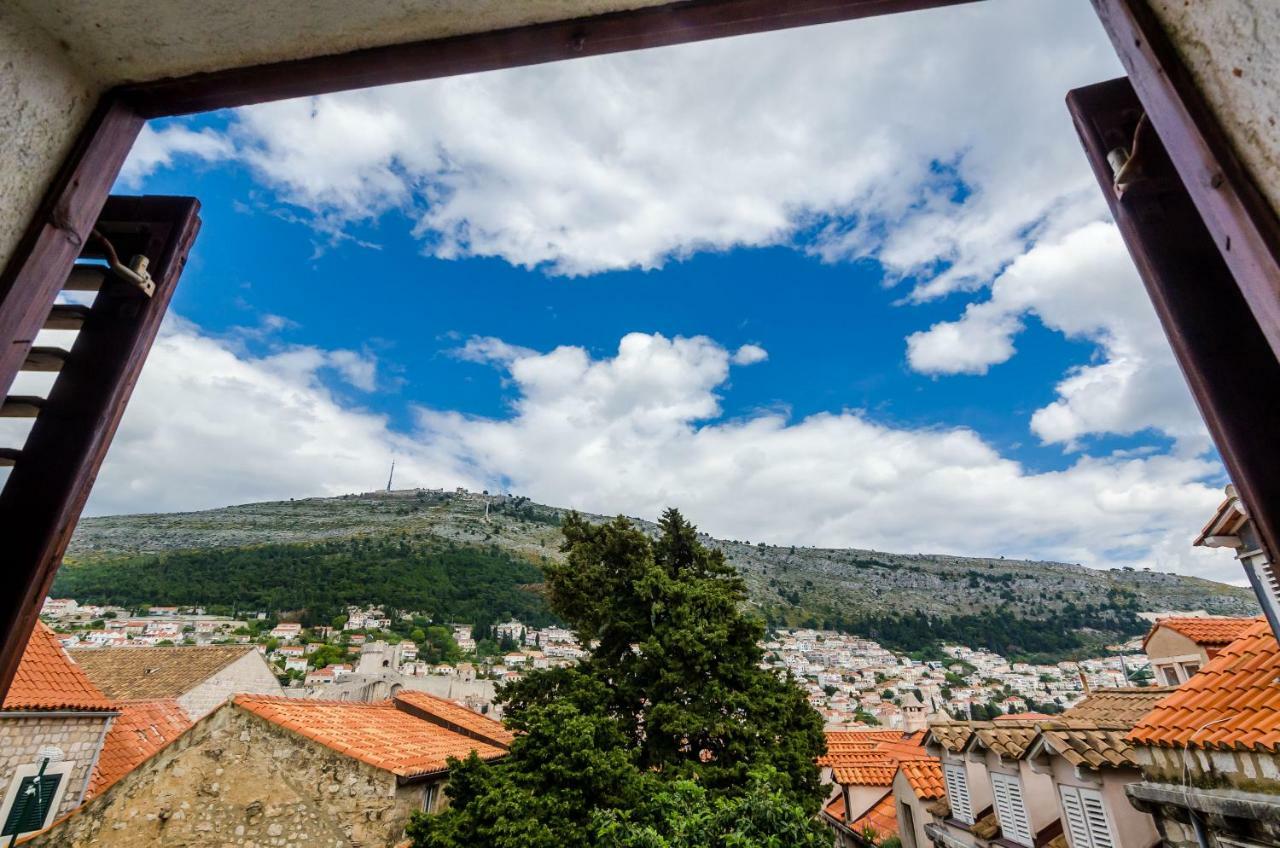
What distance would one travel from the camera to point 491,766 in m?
9.88

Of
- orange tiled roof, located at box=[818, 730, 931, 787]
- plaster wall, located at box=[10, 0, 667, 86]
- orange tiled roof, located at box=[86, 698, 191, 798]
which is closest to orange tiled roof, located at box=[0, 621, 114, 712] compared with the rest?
orange tiled roof, located at box=[86, 698, 191, 798]

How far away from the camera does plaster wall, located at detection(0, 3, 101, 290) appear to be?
1.33 m

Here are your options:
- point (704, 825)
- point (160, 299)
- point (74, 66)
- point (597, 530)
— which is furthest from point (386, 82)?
point (597, 530)

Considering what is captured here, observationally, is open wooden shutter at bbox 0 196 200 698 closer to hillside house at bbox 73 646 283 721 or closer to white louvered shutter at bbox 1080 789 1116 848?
white louvered shutter at bbox 1080 789 1116 848

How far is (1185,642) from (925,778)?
22.9 feet

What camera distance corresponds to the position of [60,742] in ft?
36.7

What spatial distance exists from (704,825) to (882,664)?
10133 cm

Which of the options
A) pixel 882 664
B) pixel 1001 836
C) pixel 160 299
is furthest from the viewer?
pixel 882 664

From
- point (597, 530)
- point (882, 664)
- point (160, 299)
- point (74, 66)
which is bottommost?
point (160, 299)

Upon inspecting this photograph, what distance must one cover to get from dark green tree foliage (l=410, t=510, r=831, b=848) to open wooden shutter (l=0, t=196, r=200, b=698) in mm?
6753

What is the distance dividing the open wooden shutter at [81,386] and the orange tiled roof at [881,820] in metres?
19.9

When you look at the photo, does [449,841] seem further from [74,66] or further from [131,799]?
[74,66]

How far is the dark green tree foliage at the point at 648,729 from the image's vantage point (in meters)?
7.45

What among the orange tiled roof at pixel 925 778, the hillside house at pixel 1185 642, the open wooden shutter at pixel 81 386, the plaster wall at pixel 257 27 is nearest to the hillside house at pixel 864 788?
the orange tiled roof at pixel 925 778
